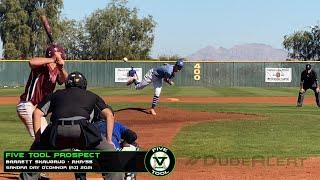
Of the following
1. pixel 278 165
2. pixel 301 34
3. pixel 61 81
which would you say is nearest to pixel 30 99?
pixel 61 81

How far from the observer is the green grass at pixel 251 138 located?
10.2m

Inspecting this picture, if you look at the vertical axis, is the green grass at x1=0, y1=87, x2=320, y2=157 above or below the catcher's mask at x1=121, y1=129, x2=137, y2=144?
below

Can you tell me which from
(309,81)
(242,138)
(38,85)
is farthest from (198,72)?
(38,85)

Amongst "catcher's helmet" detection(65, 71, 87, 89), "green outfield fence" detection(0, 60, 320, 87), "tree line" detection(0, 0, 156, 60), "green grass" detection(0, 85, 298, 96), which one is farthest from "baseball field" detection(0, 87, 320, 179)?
"tree line" detection(0, 0, 156, 60)

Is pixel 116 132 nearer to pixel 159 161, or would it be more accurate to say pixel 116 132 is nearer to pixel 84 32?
pixel 159 161

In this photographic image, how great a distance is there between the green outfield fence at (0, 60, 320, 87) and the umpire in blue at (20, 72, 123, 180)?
4076 centimetres

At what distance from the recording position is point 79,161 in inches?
191

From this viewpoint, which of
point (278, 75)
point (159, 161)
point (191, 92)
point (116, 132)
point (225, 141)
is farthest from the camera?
point (278, 75)

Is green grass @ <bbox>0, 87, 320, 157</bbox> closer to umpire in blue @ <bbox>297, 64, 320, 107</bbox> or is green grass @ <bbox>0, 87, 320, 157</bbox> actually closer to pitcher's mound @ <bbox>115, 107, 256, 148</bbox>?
pitcher's mound @ <bbox>115, 107, 256, 148</bbox>

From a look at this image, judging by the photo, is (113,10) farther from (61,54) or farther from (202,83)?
(61,54)

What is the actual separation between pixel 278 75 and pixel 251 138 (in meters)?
36.0

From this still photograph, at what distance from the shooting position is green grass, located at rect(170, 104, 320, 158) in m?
10.2

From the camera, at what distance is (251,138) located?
12109 mm

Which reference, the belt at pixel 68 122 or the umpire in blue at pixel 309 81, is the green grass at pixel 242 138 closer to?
the belt at pixel 68 122
